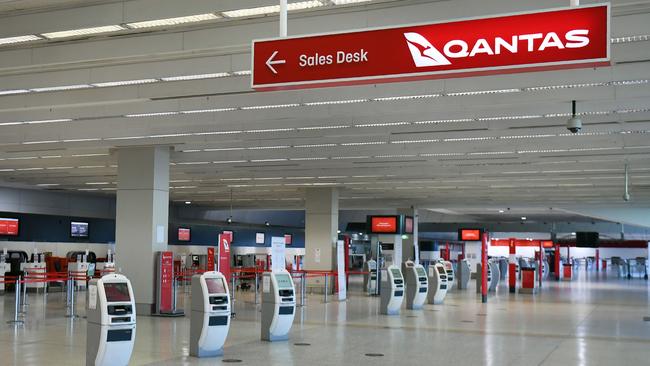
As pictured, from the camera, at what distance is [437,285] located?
21.0 metres

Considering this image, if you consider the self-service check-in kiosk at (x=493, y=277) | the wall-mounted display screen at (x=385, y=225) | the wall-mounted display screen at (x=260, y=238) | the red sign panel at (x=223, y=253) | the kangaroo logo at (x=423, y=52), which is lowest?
the self-service check-in kiosk at (x=493, y=277)

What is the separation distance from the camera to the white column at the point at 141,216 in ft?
52.6

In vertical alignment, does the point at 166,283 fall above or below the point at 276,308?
above

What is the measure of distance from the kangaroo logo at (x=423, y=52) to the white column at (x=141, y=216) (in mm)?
12081

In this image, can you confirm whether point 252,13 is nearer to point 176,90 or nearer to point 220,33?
point 220,33

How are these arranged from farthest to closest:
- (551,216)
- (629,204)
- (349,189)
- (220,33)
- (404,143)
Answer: (551,216) < (629,204) < (349,189) < (404,143) < (220,33)

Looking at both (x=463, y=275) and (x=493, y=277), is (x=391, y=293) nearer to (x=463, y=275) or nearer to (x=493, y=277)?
(x=493, y=277)

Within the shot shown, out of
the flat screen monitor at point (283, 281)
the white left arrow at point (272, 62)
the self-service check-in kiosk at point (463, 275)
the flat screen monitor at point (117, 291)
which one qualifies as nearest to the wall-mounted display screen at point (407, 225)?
the self-service check-in kiosk at point (463, 275)

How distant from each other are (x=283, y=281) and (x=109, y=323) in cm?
410

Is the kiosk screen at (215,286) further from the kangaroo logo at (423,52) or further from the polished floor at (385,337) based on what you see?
the kangaroo logo at (423,52)

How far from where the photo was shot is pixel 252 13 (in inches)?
308

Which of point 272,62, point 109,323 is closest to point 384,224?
point 109,323

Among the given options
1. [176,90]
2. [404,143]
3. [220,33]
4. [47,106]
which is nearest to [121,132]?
[47,106]

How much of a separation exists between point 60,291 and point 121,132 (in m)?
13.1
